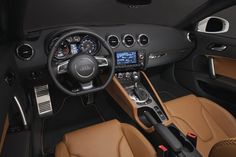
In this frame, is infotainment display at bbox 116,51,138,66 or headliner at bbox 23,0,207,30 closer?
headliner at bbox 23,0,207,30

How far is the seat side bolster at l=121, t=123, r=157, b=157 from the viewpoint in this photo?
51.3 inches

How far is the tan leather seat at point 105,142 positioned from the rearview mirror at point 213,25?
104 cm

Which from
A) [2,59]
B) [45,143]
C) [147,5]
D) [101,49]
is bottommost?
[45,143]

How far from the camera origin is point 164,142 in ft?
4.38

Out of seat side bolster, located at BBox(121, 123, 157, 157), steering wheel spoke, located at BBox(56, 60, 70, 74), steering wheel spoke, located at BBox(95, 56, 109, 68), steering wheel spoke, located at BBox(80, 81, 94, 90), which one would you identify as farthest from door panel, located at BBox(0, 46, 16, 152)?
seat side bolster, located at BBox(121, 123, 157, 157)

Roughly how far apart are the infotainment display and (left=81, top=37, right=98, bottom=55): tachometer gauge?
0.27m

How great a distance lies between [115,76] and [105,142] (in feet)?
1.95

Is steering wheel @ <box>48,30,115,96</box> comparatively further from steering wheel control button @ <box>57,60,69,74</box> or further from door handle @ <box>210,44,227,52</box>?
door handle @ <box>210,44,227,52</box>

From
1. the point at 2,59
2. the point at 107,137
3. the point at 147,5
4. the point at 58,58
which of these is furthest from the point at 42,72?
the point at 147,5

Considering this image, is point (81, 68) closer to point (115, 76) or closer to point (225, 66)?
point (115, 76)

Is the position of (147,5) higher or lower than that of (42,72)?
higher

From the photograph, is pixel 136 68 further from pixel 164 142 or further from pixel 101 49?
pixel 164 142

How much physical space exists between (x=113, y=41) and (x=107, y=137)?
0.69 metres

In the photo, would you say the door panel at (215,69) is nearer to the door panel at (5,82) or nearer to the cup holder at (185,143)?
the cup holder at (185,143)
